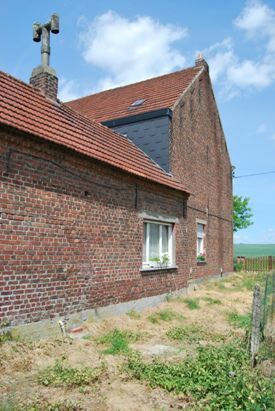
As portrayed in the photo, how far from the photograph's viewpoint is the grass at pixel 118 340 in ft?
21.1

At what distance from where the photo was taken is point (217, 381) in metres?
4.69

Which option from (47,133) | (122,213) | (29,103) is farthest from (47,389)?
(29,103)

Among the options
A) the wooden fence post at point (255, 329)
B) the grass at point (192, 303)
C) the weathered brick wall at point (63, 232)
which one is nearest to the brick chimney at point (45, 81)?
the weathered brick wall at point (63, 232)

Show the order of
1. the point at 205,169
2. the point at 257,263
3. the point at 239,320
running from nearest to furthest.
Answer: the point at 239,320, the point at 205,169, the point at 257,263

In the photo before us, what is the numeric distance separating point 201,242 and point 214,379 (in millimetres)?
11617

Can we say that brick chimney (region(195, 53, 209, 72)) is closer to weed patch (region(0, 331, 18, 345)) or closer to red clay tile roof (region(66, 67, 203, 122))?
red clay tile roof (region(66, 67, 203, 122))

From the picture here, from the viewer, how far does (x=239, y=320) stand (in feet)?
30.0

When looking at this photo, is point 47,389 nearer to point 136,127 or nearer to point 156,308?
point 156,308

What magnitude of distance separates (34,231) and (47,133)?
2.02m

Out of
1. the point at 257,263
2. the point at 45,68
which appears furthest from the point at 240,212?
the point at 45,68

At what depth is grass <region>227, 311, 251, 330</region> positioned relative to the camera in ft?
28.2

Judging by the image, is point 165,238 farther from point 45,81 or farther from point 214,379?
point 214,379

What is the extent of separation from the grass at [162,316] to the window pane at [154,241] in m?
1.96

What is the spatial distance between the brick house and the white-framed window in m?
0.04
